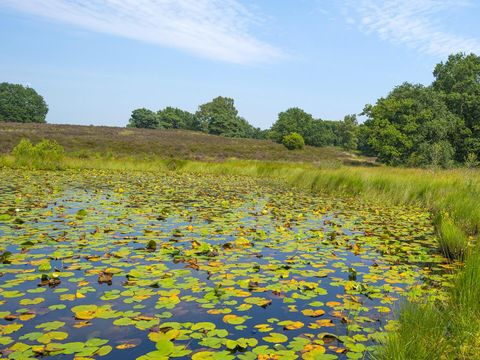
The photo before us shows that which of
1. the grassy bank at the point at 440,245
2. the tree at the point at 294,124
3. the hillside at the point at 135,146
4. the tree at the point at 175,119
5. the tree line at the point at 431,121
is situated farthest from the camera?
the tree at the point at 175,119

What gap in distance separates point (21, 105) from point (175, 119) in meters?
35.5

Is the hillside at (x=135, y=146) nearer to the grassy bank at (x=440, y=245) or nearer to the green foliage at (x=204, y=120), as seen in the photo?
the grassy bank at (x=440, y=245)

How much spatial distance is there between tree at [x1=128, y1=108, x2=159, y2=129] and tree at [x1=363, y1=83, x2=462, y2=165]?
62.6m

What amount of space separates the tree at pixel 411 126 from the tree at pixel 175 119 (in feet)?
210

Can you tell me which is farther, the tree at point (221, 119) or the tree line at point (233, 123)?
the tree at point (221, 119)

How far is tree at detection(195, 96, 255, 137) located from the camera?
90262 mm

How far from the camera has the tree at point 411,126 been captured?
39.7 metres

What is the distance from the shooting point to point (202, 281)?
16.5ft

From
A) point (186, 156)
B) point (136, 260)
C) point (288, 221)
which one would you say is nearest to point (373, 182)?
point (288, 221)

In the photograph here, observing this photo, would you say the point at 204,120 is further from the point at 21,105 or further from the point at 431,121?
the point at 431,121

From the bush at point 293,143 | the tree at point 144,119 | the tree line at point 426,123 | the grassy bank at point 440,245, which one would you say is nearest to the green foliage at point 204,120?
the tree at point 144,119

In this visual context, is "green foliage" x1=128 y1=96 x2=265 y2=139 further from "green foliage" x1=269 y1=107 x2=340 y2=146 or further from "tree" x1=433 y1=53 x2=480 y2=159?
"tree" x1=433 y1=53 x2=480 y2=159

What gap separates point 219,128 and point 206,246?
8467 centimetres

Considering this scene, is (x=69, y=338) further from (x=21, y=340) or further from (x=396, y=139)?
(x=396, y=139)
